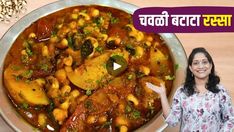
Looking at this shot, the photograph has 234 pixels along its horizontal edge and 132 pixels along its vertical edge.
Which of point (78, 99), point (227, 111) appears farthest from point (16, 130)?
point (227, 111)

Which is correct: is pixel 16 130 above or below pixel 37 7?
below

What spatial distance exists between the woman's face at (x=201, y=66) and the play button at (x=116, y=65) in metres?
0.23

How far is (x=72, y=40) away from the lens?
1.54 metres

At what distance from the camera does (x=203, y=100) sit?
4.37ft

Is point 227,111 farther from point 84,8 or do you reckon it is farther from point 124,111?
point 84,8

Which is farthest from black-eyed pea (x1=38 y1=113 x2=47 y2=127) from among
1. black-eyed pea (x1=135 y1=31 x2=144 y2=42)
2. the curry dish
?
black-eyed pea (x1=135 y1=31 x2=144 y2=42)

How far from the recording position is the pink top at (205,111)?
1.33m

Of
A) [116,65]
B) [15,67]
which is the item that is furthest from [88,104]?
[15,67]

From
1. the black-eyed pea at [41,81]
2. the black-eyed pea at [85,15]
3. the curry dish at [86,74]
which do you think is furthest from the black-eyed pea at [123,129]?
the black-eyed pea at [85,15]

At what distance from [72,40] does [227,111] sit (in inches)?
17.8

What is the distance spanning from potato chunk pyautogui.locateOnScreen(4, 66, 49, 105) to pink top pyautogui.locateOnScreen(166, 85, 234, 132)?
336 mm

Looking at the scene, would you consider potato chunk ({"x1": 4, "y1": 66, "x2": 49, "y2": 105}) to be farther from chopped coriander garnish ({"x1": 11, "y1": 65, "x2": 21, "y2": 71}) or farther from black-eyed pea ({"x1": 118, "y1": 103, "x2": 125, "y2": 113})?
black-eyed pea ({"x1": 118, "y1": 103, "x2": 125, "y2": 113})

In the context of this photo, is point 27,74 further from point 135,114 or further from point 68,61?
point 135,114

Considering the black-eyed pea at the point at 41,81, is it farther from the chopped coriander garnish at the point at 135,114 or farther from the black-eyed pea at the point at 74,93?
the chopped coriander garnish at the point at 135,114
